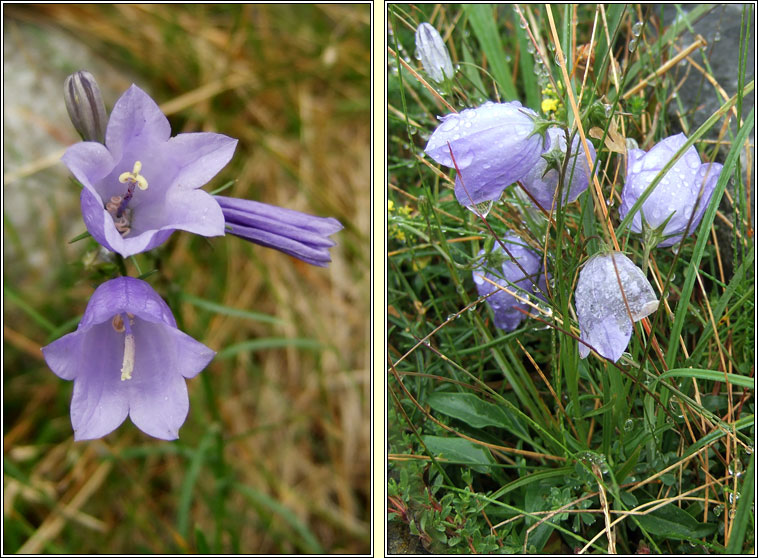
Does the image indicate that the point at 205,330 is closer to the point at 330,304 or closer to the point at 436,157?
the point at 330,304

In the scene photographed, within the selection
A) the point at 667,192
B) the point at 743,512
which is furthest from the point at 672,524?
the point at 667,192

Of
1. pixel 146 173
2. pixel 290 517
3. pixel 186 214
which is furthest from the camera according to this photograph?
pixel 290 517

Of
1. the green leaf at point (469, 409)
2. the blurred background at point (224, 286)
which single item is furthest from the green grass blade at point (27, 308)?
the green leaf at point (469, 409)

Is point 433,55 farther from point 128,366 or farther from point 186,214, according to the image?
point 128,366

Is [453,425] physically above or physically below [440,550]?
above

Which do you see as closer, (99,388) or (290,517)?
(99,388)

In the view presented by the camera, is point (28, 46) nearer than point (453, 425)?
No

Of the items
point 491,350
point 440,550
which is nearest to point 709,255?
point 491,350
